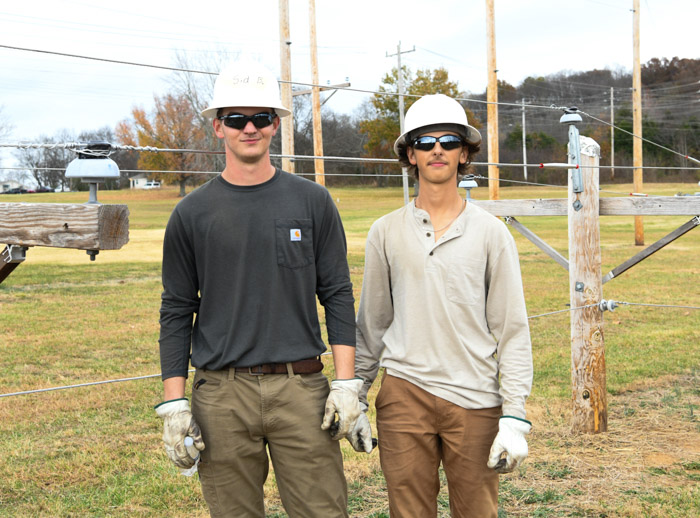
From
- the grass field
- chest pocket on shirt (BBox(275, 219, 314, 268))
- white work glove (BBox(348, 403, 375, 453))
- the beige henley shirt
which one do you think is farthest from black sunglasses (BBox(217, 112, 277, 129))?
the grass field

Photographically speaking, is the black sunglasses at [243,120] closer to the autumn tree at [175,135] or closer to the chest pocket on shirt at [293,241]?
the chest pocket on shirt at [293,241]

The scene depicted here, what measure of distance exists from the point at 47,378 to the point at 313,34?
11.1 m

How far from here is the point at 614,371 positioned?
7570mm

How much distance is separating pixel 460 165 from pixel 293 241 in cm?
77

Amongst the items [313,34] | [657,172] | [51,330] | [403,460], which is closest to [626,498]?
[403,460]

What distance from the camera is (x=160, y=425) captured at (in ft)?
19.2

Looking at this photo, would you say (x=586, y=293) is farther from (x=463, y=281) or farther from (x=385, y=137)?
(x=385, y=137)

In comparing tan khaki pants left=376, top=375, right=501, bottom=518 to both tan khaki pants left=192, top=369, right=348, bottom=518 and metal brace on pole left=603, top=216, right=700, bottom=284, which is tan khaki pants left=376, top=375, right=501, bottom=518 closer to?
tan khaki pants left=192, top=369, right=348, bottom=518

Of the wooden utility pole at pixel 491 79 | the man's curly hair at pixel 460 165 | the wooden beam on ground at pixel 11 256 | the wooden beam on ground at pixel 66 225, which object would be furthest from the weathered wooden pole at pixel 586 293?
the wooden utility pole at pixel 491 79

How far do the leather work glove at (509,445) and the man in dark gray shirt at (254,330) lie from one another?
1.54 feet

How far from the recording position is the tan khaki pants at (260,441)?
7.90 ft

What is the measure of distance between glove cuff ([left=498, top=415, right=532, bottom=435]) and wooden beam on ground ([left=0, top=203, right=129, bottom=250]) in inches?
59.7

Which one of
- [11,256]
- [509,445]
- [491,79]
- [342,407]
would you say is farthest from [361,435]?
[491,79]

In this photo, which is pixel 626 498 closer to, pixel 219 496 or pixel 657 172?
Result: pixel 219 496
